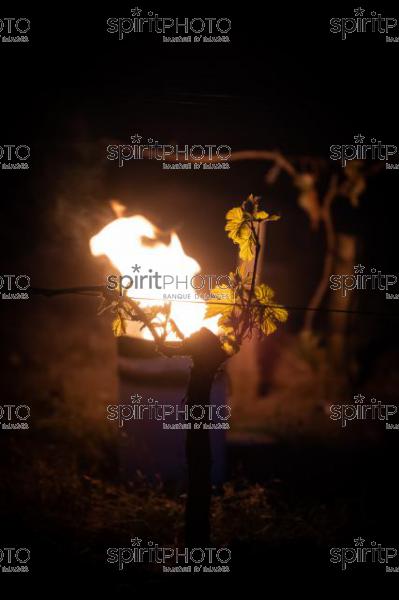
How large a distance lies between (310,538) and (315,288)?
6118 mm

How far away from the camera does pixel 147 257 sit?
440cm

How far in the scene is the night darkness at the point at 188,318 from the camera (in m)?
4.42

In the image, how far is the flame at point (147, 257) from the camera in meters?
4.23

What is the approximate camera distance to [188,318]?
430 centimetres

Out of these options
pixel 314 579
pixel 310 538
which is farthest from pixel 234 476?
pixel 314 579

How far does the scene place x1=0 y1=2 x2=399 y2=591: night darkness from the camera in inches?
174

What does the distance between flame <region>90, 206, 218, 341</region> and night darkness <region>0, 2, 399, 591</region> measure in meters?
0.42

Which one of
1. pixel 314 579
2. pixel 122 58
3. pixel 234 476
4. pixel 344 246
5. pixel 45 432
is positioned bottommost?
pixel 314 579

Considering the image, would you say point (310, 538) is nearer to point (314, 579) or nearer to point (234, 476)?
point (314, 579)

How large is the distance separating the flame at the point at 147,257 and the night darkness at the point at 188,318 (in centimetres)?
42

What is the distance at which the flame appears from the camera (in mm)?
4234

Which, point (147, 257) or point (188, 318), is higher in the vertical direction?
point (147, 257)

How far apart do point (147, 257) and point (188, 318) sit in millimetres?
649

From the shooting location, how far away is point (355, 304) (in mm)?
7629
